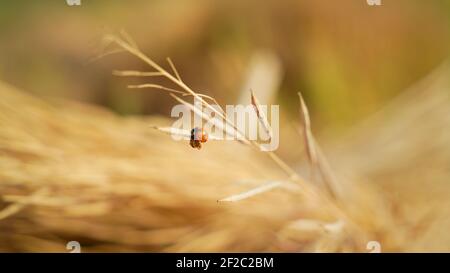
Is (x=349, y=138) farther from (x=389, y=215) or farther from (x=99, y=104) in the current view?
(x=99, y=104)

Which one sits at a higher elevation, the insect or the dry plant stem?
the insect

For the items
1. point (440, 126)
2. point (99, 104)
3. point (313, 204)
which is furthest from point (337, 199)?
point (99, 104)

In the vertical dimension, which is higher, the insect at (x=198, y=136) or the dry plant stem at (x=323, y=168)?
the insect at (x=198, y=136)

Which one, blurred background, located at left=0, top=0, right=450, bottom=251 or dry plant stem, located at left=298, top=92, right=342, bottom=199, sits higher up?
blurred background, located at left=0, top=0, right=450, bottom=251

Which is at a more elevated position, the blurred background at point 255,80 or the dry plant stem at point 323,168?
the blurred background at point 255,80

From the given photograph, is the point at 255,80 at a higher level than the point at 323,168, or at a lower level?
higher

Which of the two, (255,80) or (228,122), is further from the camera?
(255,80)
